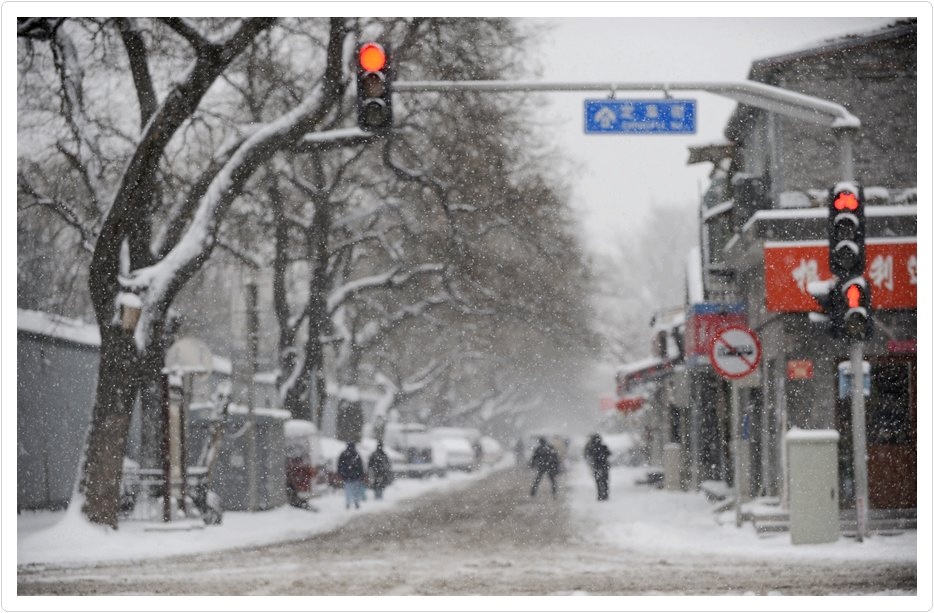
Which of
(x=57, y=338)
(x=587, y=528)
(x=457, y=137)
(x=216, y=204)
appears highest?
(x=457, y=137)

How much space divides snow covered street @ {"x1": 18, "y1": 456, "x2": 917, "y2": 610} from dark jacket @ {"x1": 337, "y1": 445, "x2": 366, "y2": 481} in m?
2.80

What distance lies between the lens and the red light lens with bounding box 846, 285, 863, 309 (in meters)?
15.3

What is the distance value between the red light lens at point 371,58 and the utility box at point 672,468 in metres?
22.6

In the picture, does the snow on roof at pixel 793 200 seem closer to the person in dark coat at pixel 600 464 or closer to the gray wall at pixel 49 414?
the person in dark coat at pixel 600 464

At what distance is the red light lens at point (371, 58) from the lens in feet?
45.2

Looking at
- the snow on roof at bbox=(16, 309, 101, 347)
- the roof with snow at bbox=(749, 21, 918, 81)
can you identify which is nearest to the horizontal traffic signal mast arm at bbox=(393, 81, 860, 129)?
the roof with snow at bbox=(749, 21, 918, 81)

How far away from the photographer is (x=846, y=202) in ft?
50.4

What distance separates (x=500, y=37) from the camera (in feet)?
76.6

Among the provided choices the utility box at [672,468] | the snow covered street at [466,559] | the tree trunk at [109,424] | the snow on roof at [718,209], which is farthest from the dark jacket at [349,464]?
the tree trunk at [109,424]

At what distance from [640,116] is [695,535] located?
8.39m

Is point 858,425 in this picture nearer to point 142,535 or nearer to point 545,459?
point 142,535

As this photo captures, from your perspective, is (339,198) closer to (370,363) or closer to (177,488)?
(177,488)

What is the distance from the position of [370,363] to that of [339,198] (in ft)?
66.8
